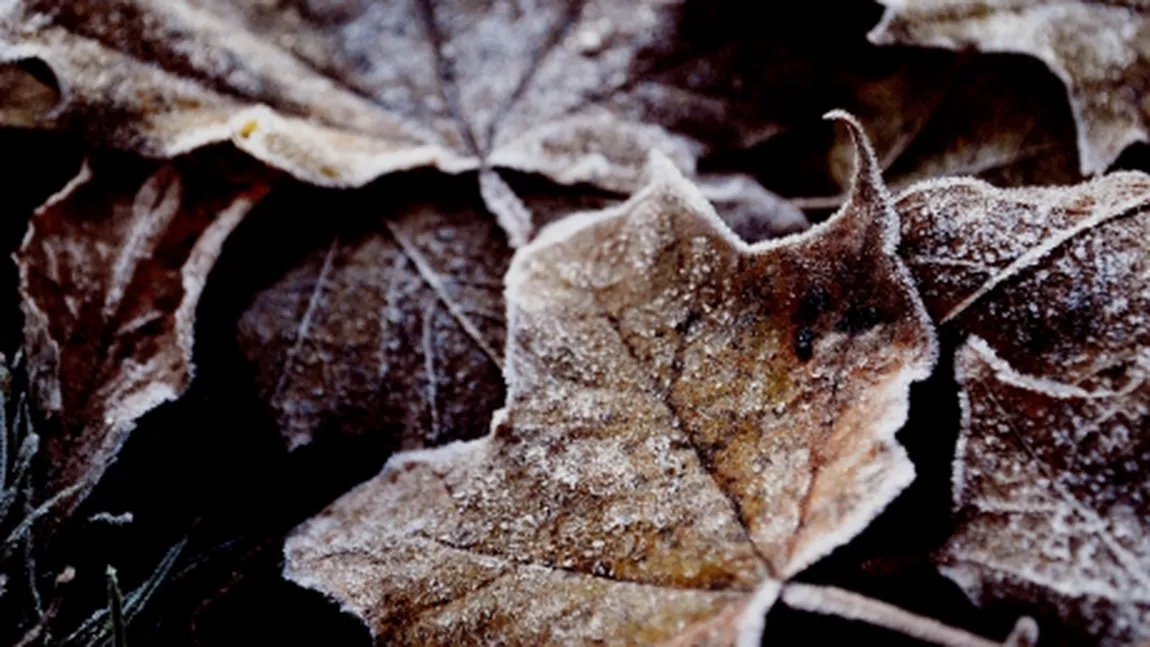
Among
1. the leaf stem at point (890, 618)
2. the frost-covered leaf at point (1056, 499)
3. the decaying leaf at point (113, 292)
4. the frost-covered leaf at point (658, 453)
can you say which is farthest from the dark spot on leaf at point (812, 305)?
the decaying leaf at point (113, 292)

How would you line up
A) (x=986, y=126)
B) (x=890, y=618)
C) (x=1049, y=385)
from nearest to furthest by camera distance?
(x=890, y=618)
(x=1049, y=385)
(x=986, y=126)

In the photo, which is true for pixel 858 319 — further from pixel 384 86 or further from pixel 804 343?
pixel 384 86

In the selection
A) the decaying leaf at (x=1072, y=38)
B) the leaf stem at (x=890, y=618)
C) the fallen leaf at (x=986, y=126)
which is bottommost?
the leaf stem at (x=890, y=618)

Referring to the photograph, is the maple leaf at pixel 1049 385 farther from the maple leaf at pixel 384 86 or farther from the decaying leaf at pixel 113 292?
the decaying leaf at pixel 113 292

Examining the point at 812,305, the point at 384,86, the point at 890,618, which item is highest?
the point at 384,86

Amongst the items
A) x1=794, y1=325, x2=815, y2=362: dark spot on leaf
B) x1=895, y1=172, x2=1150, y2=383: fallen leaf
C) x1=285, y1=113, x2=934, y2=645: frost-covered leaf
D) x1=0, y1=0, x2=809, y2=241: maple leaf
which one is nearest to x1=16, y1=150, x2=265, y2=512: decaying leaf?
x1=0, y1=0, x2=809, y2=241: maple leaf

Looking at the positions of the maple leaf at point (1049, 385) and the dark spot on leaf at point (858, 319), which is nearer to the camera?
the maple leaf at point (1049, 385)

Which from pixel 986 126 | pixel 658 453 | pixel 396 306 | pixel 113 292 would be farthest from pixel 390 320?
pixel 986 126
